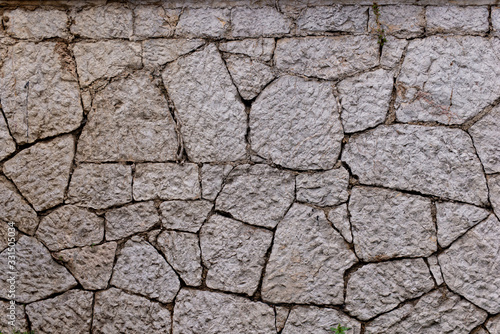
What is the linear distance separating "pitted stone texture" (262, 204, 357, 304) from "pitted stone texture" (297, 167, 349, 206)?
2.3 inches

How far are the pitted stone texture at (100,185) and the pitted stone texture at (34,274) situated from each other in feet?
1.10

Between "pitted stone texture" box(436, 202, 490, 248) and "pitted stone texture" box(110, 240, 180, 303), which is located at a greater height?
"pitted stone texture" box(436, 202, 490, 248)

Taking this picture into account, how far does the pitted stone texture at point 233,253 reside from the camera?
2.16m

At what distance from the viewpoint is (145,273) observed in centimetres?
220

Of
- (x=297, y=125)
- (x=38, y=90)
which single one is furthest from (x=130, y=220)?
(x=297, y=125)

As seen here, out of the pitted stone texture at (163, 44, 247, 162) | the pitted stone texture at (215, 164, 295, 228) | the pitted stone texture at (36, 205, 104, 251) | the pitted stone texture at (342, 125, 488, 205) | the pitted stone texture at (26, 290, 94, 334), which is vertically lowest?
the pitted stone texture at (26, 290, 94, 334)

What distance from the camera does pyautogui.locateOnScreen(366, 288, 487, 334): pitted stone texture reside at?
81.9 inches

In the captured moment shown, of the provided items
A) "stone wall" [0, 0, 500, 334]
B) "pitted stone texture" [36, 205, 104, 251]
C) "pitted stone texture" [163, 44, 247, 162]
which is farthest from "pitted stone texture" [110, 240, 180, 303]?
"pitted stone texture" [163, 44, 247, 162]

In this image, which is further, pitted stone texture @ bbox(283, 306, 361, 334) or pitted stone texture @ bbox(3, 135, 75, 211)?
pitted stone texture @ bbox(3, 135, 75, 211)

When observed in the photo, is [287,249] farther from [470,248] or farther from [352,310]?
[470,248]

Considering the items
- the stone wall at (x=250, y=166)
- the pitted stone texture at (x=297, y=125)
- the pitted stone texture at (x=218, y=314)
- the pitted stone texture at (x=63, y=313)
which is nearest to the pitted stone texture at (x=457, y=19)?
the stone wall at (x=250, y=166)

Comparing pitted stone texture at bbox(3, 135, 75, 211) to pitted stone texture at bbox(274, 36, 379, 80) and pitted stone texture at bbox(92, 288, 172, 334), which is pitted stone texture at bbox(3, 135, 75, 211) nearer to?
pitted stone texture at bbox(92, 288, 172, 334)

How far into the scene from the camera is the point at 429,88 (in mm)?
2117

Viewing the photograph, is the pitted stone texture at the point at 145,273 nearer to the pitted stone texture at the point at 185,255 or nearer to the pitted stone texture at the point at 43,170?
the pitted stone texture at the point at 185,255
